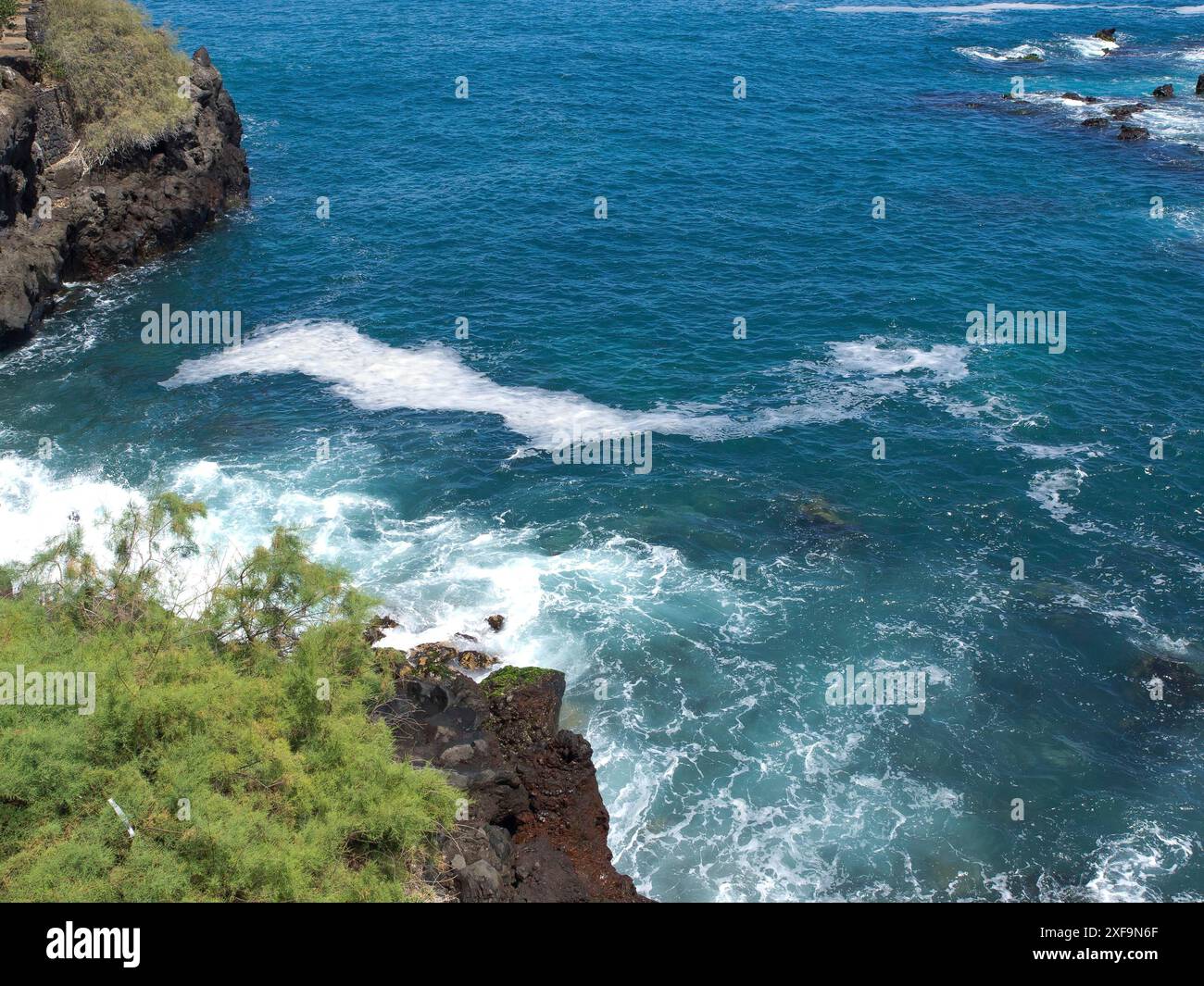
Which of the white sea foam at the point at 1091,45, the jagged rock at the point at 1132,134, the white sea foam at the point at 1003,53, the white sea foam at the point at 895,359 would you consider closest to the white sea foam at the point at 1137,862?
the white sea foam at the point at 895,359

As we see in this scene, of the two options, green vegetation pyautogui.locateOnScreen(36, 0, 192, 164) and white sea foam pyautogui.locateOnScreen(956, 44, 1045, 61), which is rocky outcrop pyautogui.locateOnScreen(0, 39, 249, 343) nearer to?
green vegetation pyautogui.locateOnScreen(36, 0, 192, 164)

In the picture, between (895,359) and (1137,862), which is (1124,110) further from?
(1137,862)

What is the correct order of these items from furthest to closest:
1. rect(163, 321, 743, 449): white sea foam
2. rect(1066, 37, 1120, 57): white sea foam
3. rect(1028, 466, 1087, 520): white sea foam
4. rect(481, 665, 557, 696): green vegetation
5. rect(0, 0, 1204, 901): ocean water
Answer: rect(1066, 37, 1120, 57): white sea foam, rect(163, 321, 743, 449): white sea foam, rect(1028, 466, 1087, 520): white sea foam, rect(481, 665, 557, 696): green vegetation, rect(0, 0, 1204, 901): ocean water

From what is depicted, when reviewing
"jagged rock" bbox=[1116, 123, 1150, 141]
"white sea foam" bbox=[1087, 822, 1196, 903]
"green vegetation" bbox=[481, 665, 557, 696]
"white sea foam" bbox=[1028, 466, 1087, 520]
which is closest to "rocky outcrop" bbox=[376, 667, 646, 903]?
"green vegetation" bbox=[481, 665, 557, 696]

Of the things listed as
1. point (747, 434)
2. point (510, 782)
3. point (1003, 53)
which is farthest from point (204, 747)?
point (1003, 53)

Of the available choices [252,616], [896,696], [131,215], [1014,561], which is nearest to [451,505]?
[252,616]

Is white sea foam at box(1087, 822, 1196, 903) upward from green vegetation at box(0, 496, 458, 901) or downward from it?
downward

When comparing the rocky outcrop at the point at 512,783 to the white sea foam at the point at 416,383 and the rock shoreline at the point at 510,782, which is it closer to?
the rock shoreline at the point at 510,782
